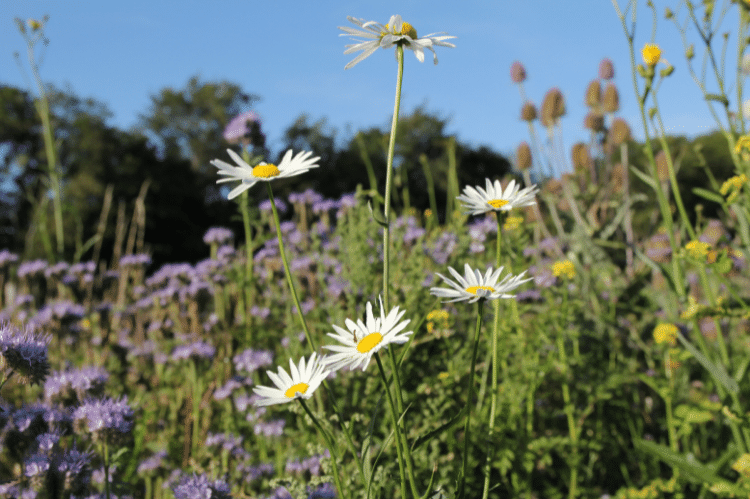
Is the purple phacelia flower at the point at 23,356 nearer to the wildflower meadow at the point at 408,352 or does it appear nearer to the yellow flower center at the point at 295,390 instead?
the wildflower meadow at the point at 408,352

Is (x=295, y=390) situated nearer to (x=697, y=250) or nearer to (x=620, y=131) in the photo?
(x=697, y=250)

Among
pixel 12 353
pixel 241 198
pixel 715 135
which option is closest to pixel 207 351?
pixel 241 198

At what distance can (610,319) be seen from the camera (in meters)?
2.29

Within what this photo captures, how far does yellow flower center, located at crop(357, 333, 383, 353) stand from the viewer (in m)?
0.80

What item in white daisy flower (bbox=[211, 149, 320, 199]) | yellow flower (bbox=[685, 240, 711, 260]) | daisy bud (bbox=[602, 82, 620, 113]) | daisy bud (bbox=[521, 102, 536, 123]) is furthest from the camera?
daisy bud (bbox=[602, 82, 620, 113])

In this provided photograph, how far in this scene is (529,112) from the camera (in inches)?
143

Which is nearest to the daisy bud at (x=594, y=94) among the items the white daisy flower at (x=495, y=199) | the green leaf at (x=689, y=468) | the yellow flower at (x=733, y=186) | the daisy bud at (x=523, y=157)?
the daisy bud at (x=523, y=157)

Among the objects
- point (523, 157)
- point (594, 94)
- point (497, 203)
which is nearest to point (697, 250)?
point (497, 203)

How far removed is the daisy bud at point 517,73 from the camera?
150 inches

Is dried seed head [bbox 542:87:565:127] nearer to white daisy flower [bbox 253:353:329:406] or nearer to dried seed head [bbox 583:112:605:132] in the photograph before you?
dried seed head [bbox 583:112:605:132]

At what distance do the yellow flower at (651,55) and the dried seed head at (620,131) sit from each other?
2450 millimetres

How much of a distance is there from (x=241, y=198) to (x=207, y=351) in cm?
68

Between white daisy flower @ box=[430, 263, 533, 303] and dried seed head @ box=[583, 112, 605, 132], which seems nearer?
white daisy flower @ box=[430, 263, 533, 303]

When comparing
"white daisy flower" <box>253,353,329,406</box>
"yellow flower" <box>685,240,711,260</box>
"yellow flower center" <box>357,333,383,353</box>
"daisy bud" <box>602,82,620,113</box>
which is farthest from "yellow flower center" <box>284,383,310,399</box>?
"daisy bud" <box>602,82,620,113</box>
